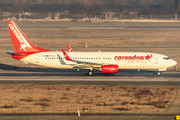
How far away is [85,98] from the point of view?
104 feet

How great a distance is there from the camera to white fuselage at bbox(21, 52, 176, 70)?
4422cm

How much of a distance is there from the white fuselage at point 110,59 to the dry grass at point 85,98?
26.4 ft

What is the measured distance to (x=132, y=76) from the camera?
4400 centimetres

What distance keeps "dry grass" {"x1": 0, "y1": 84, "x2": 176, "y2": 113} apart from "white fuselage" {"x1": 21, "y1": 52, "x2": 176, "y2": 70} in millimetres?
8051

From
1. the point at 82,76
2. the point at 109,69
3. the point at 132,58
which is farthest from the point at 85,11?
the point at 109,69

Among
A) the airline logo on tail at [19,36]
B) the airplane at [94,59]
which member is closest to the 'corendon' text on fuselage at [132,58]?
the airplane at [94,59]

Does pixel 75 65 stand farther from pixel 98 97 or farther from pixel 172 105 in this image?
pixel 172 105

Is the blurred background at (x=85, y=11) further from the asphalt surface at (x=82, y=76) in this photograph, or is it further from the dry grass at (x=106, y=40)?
the asphalt surface at (x=82, y=76)

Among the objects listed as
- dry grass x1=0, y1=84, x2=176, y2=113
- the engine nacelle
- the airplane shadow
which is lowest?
dry grass x1=0, y1=84, x2=176, y2=113

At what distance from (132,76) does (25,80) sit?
683 inches

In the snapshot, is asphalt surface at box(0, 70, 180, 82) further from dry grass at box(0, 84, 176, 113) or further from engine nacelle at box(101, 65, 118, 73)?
dry grass at box(0, 84, 176, 113)

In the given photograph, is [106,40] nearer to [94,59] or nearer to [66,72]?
[66,72]

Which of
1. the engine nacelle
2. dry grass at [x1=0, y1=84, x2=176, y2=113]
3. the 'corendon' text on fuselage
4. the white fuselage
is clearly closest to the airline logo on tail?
the white fuselage

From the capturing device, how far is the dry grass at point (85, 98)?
28828mm
